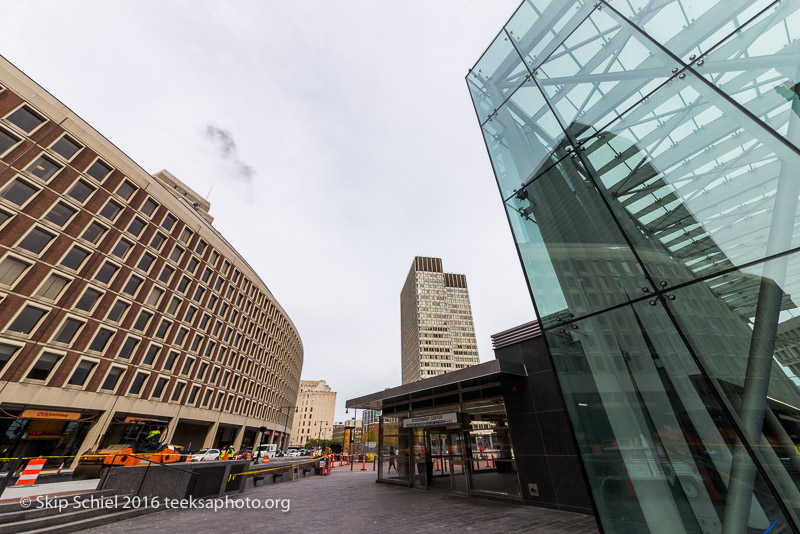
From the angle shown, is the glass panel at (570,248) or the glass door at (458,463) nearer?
the glass panel at (570,248)

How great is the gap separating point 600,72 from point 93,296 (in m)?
38.0

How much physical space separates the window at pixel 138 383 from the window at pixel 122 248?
38.8 ft

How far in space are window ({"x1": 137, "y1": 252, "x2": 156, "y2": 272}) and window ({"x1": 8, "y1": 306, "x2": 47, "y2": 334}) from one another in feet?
26.9

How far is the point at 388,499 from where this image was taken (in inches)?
444

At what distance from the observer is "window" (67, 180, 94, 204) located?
85.7 feet

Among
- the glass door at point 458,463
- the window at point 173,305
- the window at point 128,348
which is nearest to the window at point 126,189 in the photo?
the window at point 173,305

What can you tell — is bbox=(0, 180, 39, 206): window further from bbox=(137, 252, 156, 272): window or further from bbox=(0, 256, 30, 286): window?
bbox=(137, 252, 156, 272): window

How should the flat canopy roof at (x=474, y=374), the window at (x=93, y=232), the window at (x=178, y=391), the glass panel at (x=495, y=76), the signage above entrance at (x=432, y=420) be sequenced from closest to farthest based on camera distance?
1. the glass panel at (x=495, y=76)
2. the flat canopy roof at (x=474, y=374)
3. the signage above entrance at (x=432, y=420)
4. the window at (x=93, y=232)
5. the window at (x=178, y=391)

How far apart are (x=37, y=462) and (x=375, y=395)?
12.5 m

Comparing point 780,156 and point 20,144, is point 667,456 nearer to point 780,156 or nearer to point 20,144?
point 780,156

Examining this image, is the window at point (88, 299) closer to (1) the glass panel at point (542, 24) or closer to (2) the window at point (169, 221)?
(2) the window at point (169, 221)

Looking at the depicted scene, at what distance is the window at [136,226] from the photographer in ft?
98.8

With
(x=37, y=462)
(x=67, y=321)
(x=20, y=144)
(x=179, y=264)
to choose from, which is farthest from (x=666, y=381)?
(x=179, y=264)

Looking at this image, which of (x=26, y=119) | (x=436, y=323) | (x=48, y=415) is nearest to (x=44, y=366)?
(x=48, y=415)
